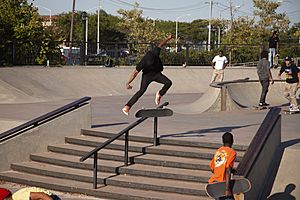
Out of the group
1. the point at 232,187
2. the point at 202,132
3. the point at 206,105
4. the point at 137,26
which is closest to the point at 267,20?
the point at 137,26

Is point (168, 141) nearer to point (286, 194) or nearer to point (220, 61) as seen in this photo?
point (286, 194)

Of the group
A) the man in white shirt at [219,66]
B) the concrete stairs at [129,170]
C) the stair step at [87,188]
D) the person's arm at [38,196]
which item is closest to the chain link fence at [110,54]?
the man in white shirt at [219,66]

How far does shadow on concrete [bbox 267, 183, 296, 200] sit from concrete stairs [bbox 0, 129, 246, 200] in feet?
2.88

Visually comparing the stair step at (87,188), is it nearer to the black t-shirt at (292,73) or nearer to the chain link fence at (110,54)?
the black t-shirt at (292,73)

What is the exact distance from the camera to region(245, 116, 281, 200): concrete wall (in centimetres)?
871

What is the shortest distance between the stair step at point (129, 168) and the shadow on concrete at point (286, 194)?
3.69ft

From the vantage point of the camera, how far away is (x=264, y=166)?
9750mm

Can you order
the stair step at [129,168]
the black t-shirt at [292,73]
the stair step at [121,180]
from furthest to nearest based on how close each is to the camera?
the black t-shirt at [292,73], the stair step at [129,168], the stair step at [121,180]

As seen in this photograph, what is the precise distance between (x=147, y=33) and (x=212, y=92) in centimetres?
4850

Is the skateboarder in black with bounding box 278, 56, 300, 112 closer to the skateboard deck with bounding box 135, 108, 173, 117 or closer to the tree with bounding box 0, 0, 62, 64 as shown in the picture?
the skateboard deck with bounding box 135, 108, 173, 117

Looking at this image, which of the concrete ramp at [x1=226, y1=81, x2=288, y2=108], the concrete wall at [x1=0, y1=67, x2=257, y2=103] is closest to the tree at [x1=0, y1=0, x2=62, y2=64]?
the concrete wall at [x1=0, y1=67, x2=257, y2=103]

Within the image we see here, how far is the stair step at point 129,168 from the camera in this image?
33.1 ft

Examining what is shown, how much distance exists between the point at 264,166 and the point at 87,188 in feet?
9.60

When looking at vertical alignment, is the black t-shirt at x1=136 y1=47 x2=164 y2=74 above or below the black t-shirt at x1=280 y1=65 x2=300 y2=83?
above
